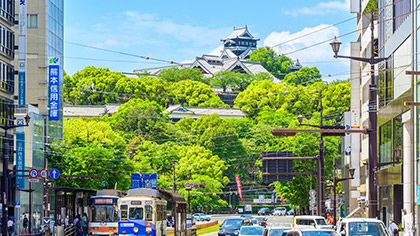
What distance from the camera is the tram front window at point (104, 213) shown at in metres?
53.0

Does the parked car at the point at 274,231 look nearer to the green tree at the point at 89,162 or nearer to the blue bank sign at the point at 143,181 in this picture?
the green tree at the point at 89,162

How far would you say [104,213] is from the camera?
175 ft

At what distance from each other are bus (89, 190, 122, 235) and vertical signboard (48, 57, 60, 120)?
20.4m

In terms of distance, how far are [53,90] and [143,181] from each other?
27.9 meters

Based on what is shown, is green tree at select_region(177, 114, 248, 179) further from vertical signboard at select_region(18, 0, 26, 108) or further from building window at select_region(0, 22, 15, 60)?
building window at select_region(0, 22, 15, 60)

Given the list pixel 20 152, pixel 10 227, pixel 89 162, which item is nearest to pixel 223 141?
pixel 89 162

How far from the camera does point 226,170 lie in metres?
137

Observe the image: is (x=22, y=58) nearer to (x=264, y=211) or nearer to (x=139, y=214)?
(x=139, y=214)

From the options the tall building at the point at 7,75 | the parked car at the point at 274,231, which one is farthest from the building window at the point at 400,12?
the tall building at the point at 7,75

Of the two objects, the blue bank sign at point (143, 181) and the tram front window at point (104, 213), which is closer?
the tram front window at point (104, 213)

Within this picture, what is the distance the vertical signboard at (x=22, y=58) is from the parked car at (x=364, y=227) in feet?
144

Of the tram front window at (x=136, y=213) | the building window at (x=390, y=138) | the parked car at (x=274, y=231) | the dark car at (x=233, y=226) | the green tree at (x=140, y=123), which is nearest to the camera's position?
the parked car at (x=274, y=231)

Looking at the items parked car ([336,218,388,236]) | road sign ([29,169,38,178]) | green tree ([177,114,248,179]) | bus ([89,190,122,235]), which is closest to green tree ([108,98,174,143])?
green tree ([177,114,248,179])

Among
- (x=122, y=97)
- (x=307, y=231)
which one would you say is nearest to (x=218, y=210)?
(x=122, y=97)
